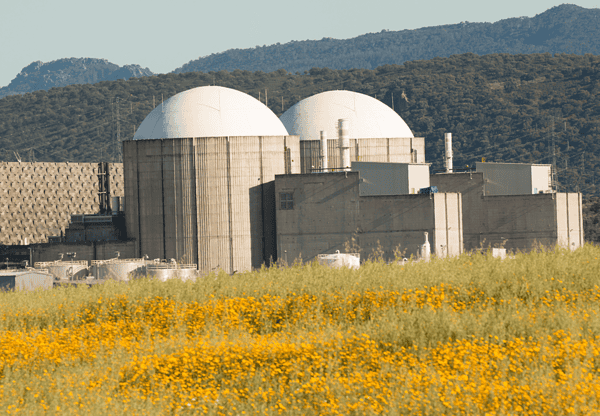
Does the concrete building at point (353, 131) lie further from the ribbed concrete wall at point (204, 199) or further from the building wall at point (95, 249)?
the building wall at point (95, 249)

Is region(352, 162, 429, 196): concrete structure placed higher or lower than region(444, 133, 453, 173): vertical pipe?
lower

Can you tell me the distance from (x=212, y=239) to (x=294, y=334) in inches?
1313

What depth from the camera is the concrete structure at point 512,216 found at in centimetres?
5681

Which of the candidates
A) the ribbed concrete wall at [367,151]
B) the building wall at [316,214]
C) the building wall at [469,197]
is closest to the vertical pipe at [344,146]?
the building wall at [316,214]

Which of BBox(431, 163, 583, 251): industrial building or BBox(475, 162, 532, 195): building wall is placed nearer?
BBox(431, 163, 583, 251): industrial building

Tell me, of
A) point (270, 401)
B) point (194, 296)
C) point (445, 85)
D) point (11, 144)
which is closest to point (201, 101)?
point (194, 296)

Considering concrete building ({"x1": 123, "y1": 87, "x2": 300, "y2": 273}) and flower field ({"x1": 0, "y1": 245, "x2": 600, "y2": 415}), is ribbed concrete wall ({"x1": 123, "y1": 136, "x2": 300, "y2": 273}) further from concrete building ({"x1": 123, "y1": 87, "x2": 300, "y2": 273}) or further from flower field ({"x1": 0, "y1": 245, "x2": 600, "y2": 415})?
flower field ({"x1": 0, "y1": 245, "x2": 600, "y2": 415})

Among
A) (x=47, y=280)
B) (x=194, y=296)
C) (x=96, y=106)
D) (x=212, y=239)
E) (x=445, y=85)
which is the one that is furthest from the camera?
(x=96, y=106)

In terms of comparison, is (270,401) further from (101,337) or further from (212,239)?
(212,239)

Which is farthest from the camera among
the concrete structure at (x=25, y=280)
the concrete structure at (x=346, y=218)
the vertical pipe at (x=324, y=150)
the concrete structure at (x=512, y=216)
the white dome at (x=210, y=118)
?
the concrete structure at (x=512, y=216)

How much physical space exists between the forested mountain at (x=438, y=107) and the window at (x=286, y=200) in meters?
74.0

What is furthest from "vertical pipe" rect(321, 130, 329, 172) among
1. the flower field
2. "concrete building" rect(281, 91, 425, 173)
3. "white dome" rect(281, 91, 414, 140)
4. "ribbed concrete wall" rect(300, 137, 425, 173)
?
the flower field

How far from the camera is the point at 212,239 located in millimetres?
51094

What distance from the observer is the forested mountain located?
129 metres
